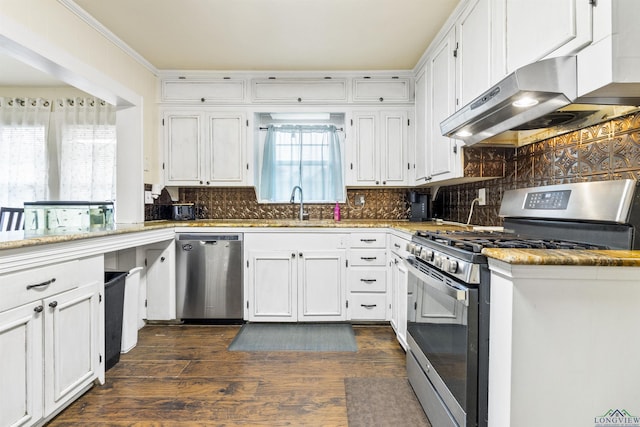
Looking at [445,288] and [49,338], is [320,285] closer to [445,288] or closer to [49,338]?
[445,288]

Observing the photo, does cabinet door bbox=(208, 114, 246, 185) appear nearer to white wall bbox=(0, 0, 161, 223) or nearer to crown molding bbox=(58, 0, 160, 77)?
white wall bbox=(0, 0, 161, 223)

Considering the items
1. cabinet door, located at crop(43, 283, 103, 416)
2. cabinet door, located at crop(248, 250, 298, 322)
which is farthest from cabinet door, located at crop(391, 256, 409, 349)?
cabinet door, located at crop(43, 283, 103, 416)

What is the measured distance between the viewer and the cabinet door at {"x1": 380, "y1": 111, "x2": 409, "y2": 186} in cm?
340

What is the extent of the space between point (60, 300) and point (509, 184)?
2679 mm

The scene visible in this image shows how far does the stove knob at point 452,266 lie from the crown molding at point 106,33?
282cm

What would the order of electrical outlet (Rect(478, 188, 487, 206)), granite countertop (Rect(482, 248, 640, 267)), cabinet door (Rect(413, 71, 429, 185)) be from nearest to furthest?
granite countertop (Rect(482, 248, 640, 267)) → electrical outlet (Rect(478, 188, 487, 206)) → cabinet door (Rect(413, 71, 429, 185))

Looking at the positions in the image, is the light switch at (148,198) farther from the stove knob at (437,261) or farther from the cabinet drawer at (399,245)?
the stove knob at (437,261)

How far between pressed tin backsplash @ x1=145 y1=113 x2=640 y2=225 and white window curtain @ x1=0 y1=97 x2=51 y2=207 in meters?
1.56

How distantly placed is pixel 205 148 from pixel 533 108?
9.33 ft

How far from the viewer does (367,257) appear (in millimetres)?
3025

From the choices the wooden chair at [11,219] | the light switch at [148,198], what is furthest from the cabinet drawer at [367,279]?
the wooden chair at [11,219]

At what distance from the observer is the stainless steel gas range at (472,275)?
1251 mm

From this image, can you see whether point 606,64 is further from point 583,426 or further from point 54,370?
point 54,370

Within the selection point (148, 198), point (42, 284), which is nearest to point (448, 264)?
point (42, 284)
